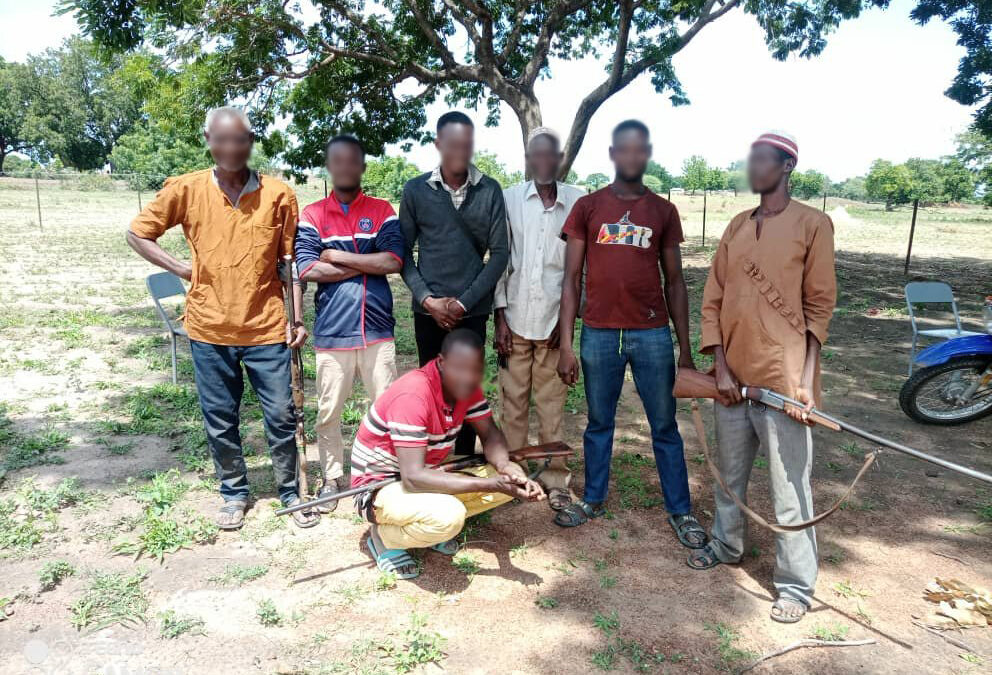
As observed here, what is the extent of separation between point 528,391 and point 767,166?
1.74 m

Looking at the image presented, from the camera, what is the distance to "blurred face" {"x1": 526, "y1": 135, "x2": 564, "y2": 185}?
344 centimetres

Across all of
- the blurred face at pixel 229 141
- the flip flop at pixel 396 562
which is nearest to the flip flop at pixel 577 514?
the flip flop at pixel 396 562

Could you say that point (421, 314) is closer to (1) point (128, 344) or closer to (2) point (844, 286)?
(1) point (128, 344)

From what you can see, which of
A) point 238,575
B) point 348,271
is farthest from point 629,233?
point 238,575

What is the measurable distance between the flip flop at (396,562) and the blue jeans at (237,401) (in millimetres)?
831

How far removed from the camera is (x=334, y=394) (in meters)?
3.61

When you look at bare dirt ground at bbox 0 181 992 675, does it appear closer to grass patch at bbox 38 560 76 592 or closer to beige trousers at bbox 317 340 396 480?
grass patch at bbox 38 560 76 592

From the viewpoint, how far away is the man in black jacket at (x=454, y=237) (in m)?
3.51

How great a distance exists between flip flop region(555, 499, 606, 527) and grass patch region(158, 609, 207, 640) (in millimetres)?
1814

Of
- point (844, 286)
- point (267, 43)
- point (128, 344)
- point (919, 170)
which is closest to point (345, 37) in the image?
point (267, 43)

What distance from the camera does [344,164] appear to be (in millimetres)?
3412

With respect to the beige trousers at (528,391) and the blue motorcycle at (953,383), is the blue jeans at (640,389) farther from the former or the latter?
the blue motorcycle at (953,383)

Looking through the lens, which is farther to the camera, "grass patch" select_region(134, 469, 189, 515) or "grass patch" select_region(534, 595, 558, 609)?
"grass patch" select_region(134, 469, 189, 515)

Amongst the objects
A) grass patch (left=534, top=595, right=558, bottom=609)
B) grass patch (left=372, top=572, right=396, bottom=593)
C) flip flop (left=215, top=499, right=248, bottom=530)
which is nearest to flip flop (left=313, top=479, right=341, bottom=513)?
flip flop (left=215, top=499, right=248, bottom=530)
